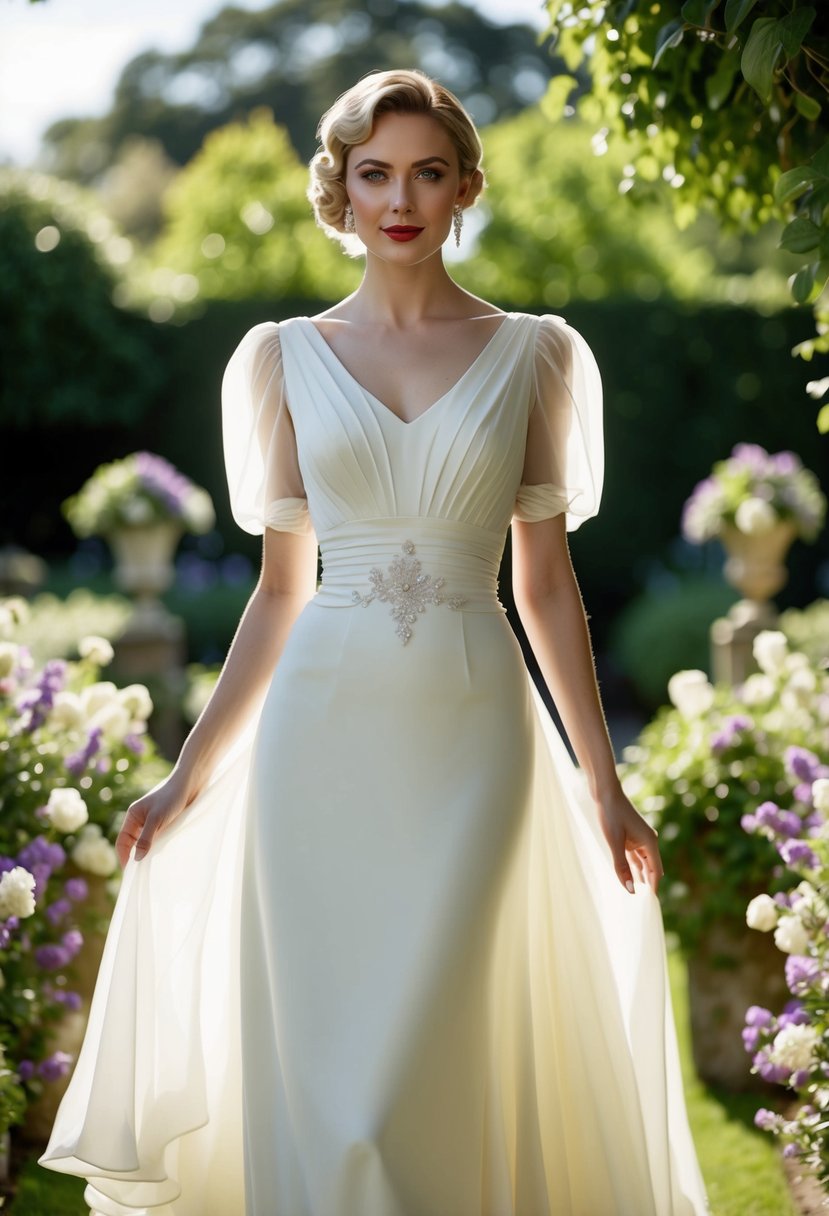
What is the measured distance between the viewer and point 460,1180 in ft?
8.02

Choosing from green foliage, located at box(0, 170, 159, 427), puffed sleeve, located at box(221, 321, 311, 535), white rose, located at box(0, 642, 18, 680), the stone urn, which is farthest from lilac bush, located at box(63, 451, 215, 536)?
puffed sleeve, located at box(221, 321, 311, 535)

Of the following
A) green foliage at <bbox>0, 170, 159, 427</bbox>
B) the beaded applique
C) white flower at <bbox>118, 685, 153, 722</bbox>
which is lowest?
white flower at <bbox>118, 685, 153, 722</bbox>

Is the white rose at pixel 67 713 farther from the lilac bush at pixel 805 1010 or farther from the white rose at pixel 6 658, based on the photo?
the lilac bush at pixel 805 1010

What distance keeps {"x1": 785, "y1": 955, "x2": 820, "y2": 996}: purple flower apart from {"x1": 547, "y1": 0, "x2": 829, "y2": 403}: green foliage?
4.06 feet

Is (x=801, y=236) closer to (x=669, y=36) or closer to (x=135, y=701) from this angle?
(x=669, y=36)

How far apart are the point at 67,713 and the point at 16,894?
872 mm

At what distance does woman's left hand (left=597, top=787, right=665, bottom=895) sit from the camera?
8.85ft

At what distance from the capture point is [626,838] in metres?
2.72

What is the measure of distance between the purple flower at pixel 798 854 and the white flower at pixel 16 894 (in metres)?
1.57

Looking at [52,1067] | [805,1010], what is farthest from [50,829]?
[805,1010]

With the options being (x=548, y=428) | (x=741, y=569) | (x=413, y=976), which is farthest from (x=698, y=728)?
(x=741, y=569)

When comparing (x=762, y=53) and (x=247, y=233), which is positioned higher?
(x=247, y=233)

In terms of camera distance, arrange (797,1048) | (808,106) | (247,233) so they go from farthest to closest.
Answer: (247,233)
(797,1048)
(808,106)

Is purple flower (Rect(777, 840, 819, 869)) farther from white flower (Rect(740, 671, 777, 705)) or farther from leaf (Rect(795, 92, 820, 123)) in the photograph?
leaf (Rect(795, 92, 820, 123))
